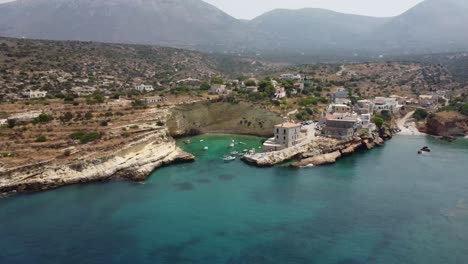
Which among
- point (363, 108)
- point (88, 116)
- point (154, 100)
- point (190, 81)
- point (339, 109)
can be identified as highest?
point (190, 81)

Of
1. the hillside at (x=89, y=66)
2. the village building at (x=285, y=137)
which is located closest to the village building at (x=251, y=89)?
the hillside at (x=89, y=66)

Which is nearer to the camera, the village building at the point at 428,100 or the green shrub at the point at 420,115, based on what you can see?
the green shrub at the point at 420,115

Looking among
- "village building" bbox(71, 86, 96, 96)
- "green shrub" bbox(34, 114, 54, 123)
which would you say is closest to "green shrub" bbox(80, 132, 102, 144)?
"green shrub" bbox(34, 114, 54, 123)

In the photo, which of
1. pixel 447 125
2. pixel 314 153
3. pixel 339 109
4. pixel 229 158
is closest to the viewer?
pixel 229 158

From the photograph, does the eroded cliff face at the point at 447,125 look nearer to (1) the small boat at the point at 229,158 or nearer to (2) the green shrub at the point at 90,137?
(1) the small boat at the point at 229,158

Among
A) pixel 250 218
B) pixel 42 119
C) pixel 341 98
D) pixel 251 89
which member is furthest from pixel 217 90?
pixel 250 218

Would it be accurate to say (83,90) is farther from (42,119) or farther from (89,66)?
(42,119)

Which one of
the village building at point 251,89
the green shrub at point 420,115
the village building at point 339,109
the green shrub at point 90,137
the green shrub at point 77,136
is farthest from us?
the village building at point 251,89
